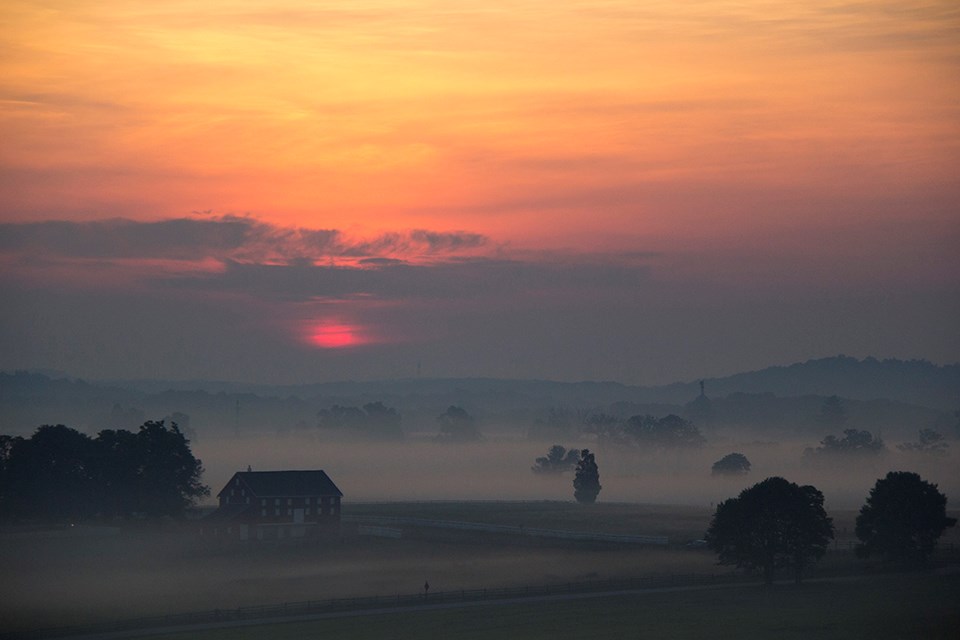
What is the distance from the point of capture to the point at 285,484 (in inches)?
5251

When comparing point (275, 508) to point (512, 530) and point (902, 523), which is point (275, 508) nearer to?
point (512, 530)

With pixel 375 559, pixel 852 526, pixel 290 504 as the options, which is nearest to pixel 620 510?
pixel 852 526

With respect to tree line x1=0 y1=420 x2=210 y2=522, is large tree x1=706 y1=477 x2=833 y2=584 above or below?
below

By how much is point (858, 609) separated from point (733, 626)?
32.6 ft

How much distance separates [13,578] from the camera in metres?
100

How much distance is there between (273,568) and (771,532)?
39.5 m

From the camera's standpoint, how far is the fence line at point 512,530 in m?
119

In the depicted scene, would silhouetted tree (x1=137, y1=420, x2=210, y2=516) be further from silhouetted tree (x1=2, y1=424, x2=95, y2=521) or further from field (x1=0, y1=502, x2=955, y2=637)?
field (x1=0, y1=502, x2=955, y2=637)

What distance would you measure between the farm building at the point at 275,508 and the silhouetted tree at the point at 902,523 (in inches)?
2068

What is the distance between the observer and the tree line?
132 meters

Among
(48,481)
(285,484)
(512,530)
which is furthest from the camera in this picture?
(285,484)

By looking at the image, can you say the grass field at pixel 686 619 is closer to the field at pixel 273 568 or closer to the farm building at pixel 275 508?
the field at pixel 273 568

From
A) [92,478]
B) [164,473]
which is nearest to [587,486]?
[164,473]

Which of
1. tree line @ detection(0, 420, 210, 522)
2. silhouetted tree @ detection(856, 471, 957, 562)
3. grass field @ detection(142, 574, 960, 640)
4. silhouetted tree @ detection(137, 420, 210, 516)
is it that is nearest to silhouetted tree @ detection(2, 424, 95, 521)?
tree line @ detection(0, 420, 210, 522)
